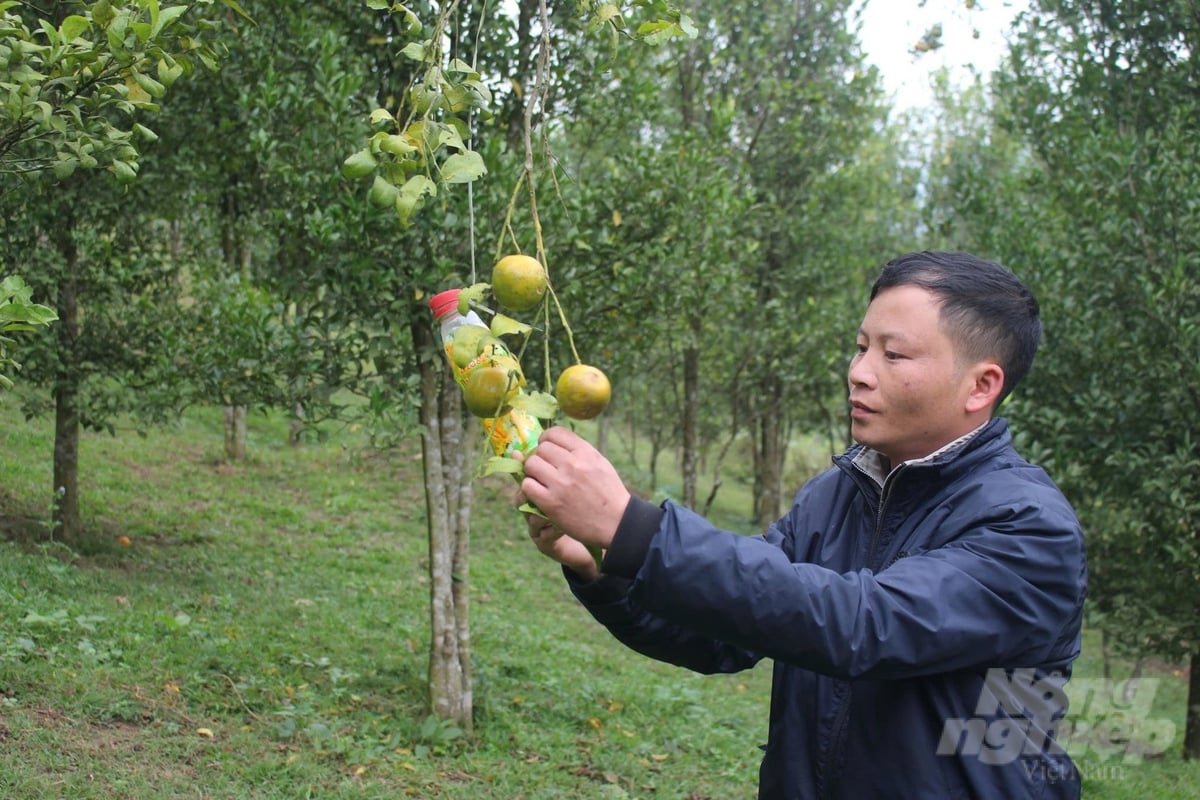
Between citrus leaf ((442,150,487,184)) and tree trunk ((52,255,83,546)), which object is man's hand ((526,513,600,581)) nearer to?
citrus leaf ((442,150,487,184))

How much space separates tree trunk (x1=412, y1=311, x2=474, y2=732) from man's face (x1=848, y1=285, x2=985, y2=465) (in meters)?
3.86

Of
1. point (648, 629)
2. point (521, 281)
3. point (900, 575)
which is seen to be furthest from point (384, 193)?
point (900, 575)

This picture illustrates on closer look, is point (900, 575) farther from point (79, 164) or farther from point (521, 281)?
point (79, 164)

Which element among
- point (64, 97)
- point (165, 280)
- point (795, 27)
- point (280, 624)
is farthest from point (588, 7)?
point (795, 27)

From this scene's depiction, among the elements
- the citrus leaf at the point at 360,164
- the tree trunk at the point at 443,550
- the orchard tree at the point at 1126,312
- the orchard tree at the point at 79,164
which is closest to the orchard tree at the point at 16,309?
the orchard tree at the point at 79,164

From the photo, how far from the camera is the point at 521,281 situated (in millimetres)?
1587

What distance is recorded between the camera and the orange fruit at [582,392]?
1542 millimetres

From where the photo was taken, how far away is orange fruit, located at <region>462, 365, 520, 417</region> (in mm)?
1473

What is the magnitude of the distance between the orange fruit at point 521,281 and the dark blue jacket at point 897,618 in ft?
1.18

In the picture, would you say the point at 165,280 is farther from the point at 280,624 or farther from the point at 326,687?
the point at 326,687

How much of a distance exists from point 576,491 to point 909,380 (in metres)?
0.74

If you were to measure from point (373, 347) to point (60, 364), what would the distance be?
2.84 m

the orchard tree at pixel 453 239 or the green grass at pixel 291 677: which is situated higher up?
the orchard tree at pixel 453 239

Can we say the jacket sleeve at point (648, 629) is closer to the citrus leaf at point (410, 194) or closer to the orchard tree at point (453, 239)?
the citrus leaf at point (410, 194)
